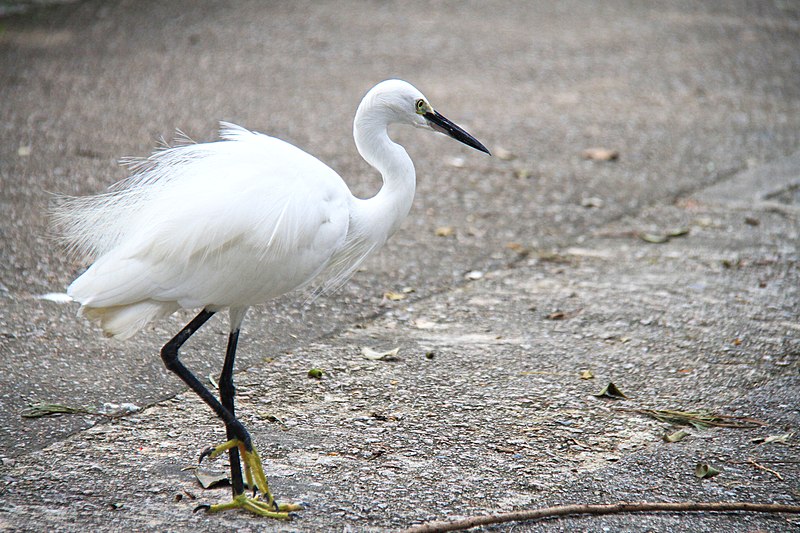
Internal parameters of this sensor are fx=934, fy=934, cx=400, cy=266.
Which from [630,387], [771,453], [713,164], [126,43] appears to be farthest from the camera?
[126,43]


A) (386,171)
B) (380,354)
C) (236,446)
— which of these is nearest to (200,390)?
(236,446)

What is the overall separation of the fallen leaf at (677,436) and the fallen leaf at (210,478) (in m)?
1.60

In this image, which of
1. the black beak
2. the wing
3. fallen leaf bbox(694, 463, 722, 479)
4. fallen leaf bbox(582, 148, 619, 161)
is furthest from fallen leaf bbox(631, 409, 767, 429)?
fallen leaf bbox(582, 148, 619, 161)

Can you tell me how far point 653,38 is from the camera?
10.7 meters

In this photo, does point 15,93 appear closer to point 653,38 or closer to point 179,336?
point 179,336

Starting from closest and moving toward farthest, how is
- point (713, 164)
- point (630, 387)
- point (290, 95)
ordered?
point (630, 387), point (713, 164), point (290, 95)

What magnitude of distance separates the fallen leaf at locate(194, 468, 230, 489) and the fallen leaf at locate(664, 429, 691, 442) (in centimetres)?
160

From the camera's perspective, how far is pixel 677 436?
3.46 m

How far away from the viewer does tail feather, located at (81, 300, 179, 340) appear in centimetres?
297

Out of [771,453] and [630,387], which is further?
[630,387]

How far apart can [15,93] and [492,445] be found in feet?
18.4

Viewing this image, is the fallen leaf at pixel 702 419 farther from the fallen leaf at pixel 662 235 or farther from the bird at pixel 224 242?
the fallen leaf at pixel 662 235

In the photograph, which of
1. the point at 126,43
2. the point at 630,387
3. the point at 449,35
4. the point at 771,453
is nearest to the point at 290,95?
the point at 126,43

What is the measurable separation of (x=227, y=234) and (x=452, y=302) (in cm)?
192
